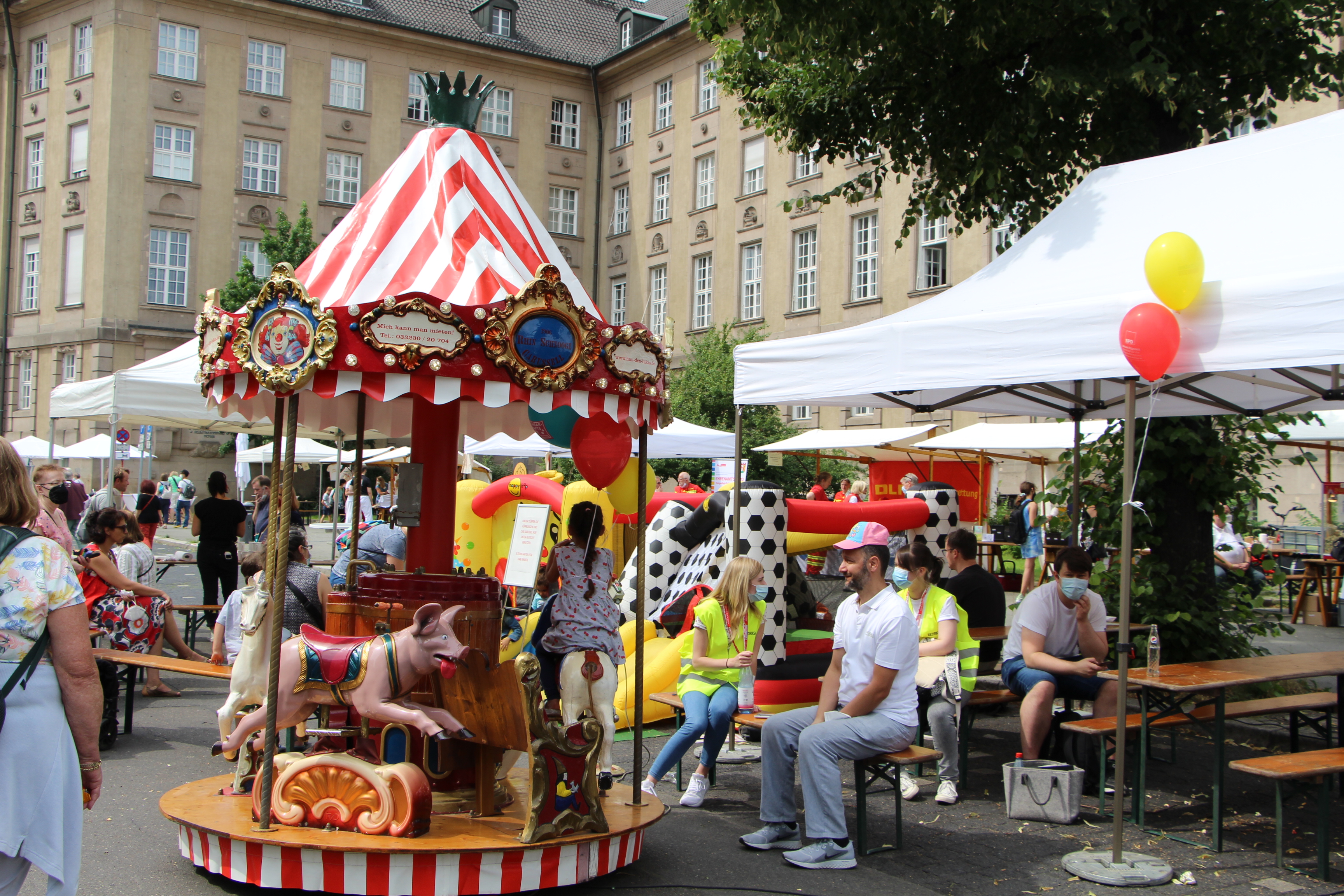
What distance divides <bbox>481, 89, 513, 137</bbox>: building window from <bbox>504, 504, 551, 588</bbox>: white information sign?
1330 inches

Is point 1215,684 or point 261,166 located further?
point 261,166

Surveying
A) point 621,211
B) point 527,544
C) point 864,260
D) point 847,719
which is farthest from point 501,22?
point 847,719

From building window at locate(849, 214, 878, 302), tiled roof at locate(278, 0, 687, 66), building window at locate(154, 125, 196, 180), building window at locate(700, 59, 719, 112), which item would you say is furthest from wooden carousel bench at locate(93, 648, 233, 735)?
tiled roof at locate(278, 0, 687, 66)

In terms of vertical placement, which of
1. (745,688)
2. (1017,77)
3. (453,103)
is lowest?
(745,688)

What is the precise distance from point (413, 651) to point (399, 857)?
0.86 m

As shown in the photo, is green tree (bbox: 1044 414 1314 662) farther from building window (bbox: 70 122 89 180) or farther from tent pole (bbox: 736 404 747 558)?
building window (bbox: 70 122 89 180)

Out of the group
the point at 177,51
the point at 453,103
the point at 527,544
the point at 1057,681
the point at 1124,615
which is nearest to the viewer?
the point at 1124,615

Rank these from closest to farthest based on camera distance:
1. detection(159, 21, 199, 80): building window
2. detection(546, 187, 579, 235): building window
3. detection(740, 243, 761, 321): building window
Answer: detection(740, 243, 761, 321): building window < detection(159, 21, 199, 80): building window < detection(546, 187, 579, 235): building window

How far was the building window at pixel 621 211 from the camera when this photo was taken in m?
43.3

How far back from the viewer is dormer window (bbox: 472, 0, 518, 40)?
44.7 metres

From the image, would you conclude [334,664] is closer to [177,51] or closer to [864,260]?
[864,260]

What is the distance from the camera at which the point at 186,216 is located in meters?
39.2

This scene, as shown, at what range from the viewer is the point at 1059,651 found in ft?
22.6

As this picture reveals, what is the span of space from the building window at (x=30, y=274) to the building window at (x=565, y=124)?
1876 cm
